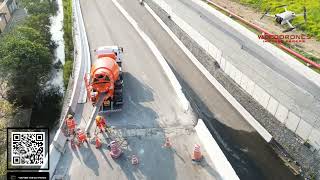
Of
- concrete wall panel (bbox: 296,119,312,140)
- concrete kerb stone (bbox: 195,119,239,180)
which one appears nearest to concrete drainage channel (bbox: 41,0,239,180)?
concrete kerb stone (bbox: 195,119,239,180)

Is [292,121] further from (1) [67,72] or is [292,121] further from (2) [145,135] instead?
(1) [67,72]

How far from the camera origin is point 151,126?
2391 cm

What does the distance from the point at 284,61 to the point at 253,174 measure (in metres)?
12.2

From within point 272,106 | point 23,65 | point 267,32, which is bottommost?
Result: point 23,65

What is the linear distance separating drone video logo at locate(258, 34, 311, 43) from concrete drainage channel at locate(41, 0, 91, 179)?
19.6m

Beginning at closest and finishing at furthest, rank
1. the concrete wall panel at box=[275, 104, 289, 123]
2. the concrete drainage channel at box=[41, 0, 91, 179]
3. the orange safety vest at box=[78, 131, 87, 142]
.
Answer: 1. the concrete drainage channel at box=[41, 0, 91, 179]
2. the orange safety vest at box=[78, 131, 87, 142]
3. the concrete wall panel at box=[275, 104, 289, 123]

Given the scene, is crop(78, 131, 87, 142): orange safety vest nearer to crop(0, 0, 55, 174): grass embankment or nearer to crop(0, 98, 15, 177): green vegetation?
crop(0, 98, 15, 177): green vegetation

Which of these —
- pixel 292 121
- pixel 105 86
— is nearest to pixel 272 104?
pixel 292 121

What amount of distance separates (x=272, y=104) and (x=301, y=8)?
67.1 ft

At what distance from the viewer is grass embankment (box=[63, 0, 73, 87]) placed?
119 feet

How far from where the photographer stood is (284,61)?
100 ft

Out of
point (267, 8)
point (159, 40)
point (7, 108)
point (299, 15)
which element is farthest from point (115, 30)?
point (299, 15)

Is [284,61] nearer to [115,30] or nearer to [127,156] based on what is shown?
[127,156]

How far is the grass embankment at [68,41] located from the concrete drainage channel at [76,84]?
6.82 ft
